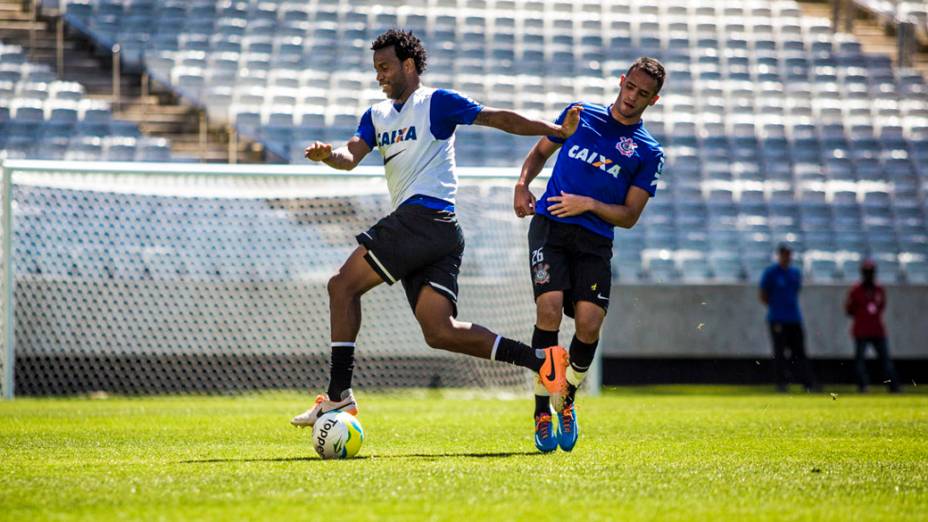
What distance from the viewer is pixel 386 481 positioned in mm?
4512

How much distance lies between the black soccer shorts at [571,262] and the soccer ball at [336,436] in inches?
47.1

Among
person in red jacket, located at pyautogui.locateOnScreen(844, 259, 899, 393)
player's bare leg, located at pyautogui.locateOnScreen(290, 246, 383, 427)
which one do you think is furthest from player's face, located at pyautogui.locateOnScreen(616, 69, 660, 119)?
person in red jacket, located at pyautogui.locateOnScreen(844, 259, 899, 393)

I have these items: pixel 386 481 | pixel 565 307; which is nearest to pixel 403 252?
pixel 565 307

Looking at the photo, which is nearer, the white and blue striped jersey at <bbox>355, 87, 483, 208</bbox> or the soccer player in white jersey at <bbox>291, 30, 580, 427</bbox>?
the soccer player in white jersey at <bbox>291, 30, 580, 427</bbox>

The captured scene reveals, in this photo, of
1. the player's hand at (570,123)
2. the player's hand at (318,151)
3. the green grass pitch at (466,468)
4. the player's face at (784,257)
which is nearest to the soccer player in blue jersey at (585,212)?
the player's hand at (570,123)

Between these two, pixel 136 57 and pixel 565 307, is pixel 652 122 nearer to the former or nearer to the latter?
pixel 136 57

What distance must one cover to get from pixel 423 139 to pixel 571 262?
0.97 m

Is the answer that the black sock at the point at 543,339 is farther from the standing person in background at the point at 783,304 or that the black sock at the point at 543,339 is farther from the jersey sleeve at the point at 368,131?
the standing person in background at the point at 783,304

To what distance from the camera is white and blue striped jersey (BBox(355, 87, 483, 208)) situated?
235 inches

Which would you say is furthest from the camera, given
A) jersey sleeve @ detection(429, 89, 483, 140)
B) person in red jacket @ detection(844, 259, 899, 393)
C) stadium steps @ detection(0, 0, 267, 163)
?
stadium steps @ detection(0, 0, 267, 163)

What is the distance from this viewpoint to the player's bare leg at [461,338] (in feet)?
19.5

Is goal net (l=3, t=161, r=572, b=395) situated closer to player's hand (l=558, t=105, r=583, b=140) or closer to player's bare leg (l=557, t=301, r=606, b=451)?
player's bare leg (l=557, t=301, r=606, b=451)

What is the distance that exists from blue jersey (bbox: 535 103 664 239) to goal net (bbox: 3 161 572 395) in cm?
644

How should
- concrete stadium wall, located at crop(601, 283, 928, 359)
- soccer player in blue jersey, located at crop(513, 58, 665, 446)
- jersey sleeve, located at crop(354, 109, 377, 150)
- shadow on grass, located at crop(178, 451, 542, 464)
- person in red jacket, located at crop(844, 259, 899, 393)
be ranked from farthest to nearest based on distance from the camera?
concrete stadium wall, located at crop(601, 283, 928, 359), person in red jacket, located at crop(844, 259, 899, 393), jersey sleeve, located at crop(354, 109, 377, 150), soccer player in blue jersey, located at crop(513, 58, 665, 446), shadow on grass, located at crop(178, 451, 542, 464)
